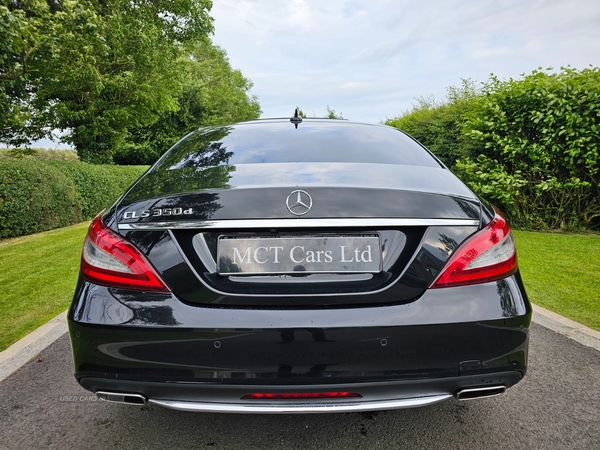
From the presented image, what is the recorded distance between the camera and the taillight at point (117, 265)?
1.56 meters

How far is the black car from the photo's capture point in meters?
1.51

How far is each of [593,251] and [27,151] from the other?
20698mm

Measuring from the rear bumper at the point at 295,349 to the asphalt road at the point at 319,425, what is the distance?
20.8 inches

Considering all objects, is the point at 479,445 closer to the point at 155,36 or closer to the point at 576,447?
the point at 576,447

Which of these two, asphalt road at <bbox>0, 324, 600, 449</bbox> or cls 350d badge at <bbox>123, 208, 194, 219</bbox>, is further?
asphalt road at <bbox>0, 324, 600, 449</bbox>

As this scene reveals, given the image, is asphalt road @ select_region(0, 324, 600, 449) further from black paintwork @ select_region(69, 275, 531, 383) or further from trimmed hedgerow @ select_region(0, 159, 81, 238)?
trimmed hedgerow @ select_region(0, 159, 81, 238)

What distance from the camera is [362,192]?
5.29 ft

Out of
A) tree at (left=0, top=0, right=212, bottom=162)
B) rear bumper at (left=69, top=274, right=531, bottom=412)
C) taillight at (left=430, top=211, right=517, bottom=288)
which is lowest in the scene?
rear bumper at (left=69, top=274, right=531, bottom=412)

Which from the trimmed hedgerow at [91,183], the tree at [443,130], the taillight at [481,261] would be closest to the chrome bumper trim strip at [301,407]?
the taillight at [481,261]

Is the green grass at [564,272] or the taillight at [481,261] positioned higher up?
the taillight at [481,261]

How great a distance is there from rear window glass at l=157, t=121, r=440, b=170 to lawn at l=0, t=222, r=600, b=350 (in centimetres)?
218

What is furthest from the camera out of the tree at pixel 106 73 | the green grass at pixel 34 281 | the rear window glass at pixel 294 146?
the tree at pixel 106 73

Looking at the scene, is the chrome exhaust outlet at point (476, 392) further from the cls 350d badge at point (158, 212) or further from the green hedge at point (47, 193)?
the green hedge at point (47, 193)

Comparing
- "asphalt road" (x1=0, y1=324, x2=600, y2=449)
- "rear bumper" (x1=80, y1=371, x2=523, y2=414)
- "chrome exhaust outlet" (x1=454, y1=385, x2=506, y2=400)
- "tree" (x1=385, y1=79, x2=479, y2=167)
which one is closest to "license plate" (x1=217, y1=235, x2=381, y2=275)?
"rear bumper" (x1=80, y1=371, x2=523, y2=414)
